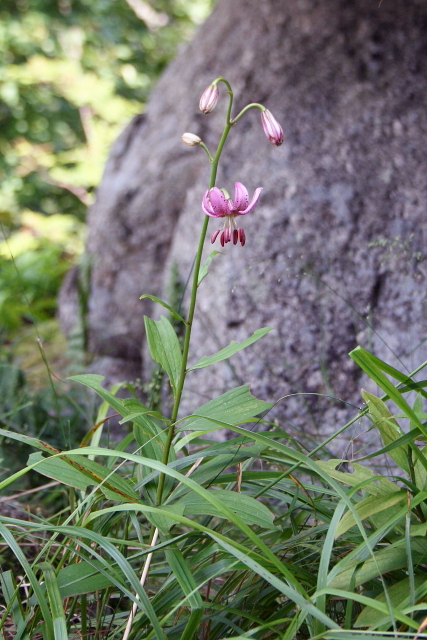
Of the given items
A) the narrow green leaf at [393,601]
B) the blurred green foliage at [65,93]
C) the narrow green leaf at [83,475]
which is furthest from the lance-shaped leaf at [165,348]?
the blurred green foliage at [65,93]

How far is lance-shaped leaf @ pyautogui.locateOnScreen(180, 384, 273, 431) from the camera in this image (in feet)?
4.05

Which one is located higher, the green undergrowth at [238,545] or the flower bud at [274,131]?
the flower bud at [274,131]

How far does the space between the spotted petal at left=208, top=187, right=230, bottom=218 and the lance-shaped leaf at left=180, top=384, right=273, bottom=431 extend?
400 mm

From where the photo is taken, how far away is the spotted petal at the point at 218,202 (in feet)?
3.83

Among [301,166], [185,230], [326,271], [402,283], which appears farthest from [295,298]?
[185,230]

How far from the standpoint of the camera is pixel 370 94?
2.71m

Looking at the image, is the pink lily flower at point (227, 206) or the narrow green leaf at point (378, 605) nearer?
the narrow green leaf at point (378, 605)

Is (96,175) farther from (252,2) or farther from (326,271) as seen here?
(326,271)

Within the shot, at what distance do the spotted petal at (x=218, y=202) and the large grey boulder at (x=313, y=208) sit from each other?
78 cm

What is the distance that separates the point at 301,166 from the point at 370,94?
0.49 metres

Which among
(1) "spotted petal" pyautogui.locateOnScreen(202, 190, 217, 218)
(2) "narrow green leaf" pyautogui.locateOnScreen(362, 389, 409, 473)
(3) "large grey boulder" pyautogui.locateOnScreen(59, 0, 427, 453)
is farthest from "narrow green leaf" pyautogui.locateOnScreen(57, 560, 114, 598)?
(3) "large grey boulder" pyautogui.locateOnScreen(59, 0, 427, 453)

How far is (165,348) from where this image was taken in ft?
4.40

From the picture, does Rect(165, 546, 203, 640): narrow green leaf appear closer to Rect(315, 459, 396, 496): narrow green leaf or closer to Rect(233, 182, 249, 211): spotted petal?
Rect(315, 459, 396, 496): narrow green leaf

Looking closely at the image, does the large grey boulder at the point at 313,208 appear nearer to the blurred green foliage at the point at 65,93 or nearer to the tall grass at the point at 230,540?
the tall grass at the point at 230,540
